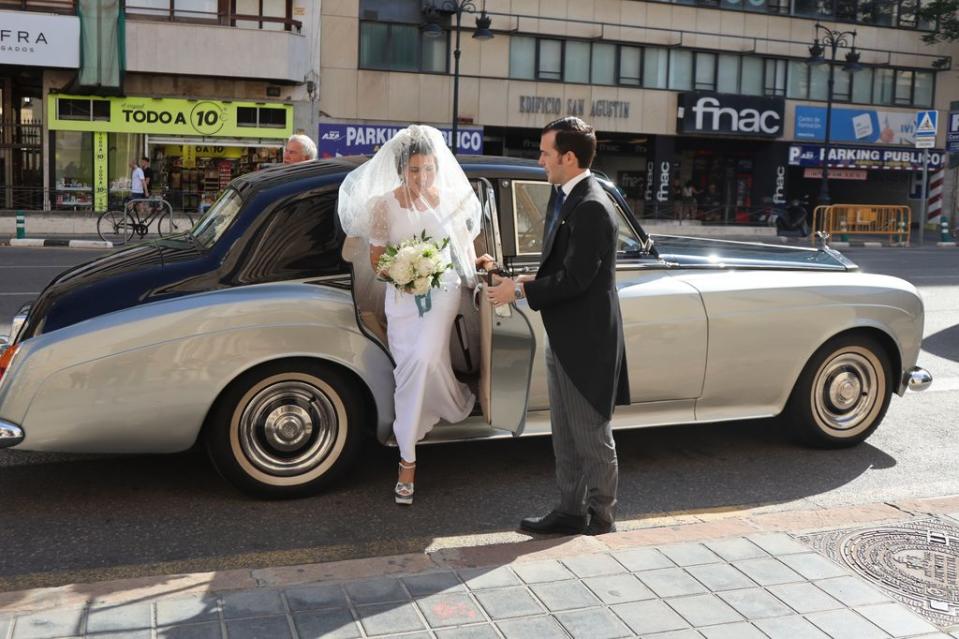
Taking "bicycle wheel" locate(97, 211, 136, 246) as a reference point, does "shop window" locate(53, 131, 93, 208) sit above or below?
above

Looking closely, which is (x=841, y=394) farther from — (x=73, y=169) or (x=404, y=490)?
(x=73, y=169)

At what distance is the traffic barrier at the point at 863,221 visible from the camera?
30234 millimetres

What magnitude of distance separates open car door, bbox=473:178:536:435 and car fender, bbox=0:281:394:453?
636 mm

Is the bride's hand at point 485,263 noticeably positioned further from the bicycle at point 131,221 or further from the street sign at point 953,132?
the street sign at point 953,132

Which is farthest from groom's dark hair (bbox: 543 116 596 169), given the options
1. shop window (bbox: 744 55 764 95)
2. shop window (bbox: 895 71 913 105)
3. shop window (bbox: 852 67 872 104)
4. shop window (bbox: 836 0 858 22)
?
shop window (bbox: 895 71 913 105)

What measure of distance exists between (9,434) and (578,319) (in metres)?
2.58

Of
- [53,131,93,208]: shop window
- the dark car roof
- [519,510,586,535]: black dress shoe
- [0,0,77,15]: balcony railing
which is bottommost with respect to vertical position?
[519,510,586,535]: black dress shoe

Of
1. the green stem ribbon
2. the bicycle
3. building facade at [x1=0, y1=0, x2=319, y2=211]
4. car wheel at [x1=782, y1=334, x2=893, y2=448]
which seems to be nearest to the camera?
the green stem ribbon

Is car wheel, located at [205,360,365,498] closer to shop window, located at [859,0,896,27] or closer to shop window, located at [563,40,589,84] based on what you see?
shop window, located at [563,40,589,84]

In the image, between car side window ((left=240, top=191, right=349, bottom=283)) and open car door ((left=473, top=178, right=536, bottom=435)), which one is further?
car side window ((left=240, top=191, right=349, bottom=283))

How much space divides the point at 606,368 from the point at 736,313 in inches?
61.8

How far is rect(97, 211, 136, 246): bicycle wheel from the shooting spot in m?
22.1

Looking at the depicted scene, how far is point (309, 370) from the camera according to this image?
4.84 m

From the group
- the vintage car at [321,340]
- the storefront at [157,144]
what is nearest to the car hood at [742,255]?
the vintage car at [321,340]
